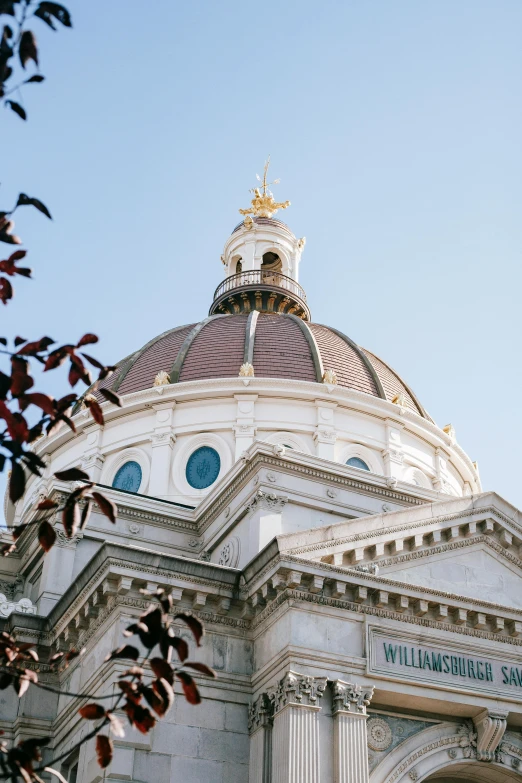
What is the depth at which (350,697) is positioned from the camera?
62.9 feet

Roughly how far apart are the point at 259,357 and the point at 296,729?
977 inches

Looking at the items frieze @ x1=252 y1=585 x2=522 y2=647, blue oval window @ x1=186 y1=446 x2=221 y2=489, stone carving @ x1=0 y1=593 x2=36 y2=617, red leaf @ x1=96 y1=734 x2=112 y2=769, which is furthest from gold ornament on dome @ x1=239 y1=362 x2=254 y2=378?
red leaf @ x1=96 y1=734 x2=112 y2=769

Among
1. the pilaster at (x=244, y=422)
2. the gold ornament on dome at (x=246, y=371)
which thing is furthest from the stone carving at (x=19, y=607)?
the gold ornament on dome at (x=246, y=371)

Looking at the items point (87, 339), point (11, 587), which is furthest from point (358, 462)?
point (87, 339)

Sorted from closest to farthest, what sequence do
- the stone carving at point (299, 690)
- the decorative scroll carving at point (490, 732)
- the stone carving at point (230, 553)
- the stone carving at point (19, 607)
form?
the stone carving at point (299, 690) → the decorative scroll carving at point (490, 732) → the stone carving at point (19, 607) → the stone carving at point (230, 553)

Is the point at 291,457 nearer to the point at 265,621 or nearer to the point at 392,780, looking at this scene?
the point at 265,621

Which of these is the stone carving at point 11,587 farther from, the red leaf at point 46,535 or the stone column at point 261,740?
the red leaf at point 46,535

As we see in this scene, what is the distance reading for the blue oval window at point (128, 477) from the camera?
38.9 metres

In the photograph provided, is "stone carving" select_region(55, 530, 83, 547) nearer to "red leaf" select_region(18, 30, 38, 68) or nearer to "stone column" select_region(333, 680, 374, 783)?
"stone column" select_region(333, 680, 374, 783)

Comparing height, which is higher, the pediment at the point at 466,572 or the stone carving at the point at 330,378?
the stone carving at the point at 330,378

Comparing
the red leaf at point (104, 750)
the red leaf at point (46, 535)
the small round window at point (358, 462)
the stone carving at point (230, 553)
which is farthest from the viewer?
the small round window at point (358, 462)

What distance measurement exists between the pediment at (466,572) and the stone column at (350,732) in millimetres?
2793

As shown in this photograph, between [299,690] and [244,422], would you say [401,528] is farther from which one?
[244,422]

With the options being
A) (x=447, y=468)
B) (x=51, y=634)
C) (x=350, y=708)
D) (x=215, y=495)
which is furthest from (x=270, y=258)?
(x=350, y=708)
